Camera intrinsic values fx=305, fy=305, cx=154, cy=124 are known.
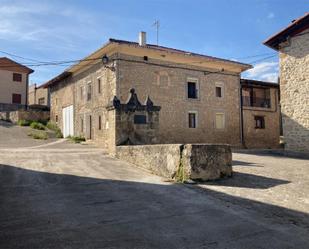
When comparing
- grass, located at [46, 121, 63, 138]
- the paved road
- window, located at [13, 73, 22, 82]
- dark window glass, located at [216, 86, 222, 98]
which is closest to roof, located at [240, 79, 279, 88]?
dark window glass, located at [216, 86, 222, 98]

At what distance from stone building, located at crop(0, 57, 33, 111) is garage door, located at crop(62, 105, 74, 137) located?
10.1 metres

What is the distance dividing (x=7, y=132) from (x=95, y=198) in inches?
743

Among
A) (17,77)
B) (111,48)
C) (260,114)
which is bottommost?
(260,114)

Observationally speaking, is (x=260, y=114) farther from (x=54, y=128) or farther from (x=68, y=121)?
(x=54, y=128)

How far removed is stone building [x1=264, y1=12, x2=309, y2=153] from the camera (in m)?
14.9

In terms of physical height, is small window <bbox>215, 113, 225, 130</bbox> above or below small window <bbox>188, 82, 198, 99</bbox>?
below

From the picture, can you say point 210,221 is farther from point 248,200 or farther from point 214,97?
point 214,97

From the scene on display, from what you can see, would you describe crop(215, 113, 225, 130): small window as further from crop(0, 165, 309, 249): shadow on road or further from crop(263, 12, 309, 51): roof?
crop(0, 165, 309, 249): shadow on road

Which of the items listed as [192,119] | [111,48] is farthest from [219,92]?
[111,48]

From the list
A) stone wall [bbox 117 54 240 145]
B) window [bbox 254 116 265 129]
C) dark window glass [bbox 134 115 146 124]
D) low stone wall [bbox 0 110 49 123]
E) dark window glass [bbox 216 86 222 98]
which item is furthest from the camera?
low stone wall [bbox 0 110 49 123]

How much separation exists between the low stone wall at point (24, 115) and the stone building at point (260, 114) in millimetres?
18779

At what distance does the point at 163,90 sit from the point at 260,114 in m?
10.1

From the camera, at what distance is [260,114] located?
25.8m

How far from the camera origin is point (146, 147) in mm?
9234
